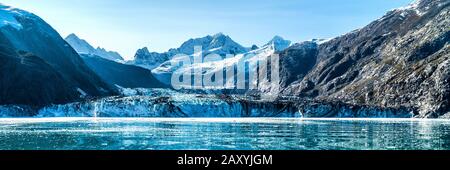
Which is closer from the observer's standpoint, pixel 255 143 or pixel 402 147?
pixel 402 147
